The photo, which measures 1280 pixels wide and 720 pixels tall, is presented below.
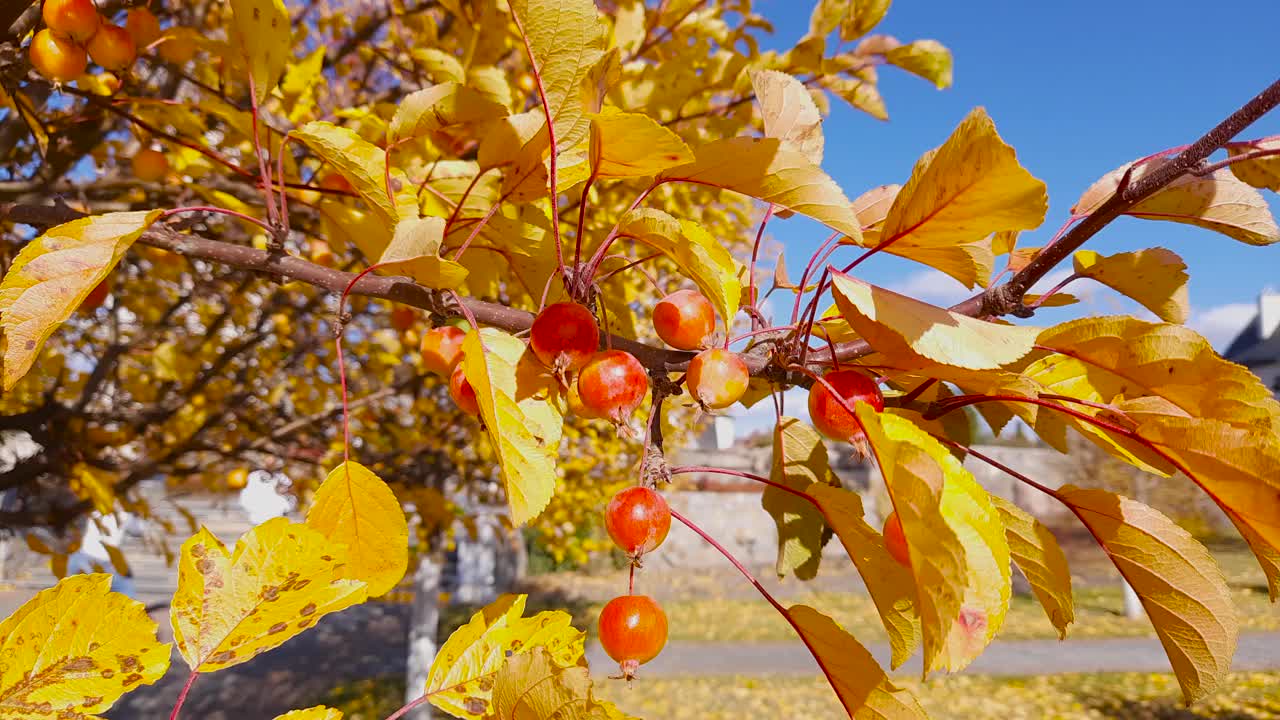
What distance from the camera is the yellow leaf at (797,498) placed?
80 centimetres

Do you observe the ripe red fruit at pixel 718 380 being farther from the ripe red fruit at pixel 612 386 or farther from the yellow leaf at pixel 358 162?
the yellow leaf at pixel 358 162

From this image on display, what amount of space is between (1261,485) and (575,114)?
568 mm

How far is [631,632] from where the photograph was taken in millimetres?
648

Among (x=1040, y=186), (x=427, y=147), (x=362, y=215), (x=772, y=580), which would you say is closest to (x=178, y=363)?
(x=427, y=147)

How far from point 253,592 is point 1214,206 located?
881 millimetres

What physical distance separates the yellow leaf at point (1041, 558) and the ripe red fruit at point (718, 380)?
29cm

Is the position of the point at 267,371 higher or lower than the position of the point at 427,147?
lower

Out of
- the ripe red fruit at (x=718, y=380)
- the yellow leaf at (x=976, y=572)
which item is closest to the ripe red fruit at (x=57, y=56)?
the ripe red fruit at (x=718, y=380)

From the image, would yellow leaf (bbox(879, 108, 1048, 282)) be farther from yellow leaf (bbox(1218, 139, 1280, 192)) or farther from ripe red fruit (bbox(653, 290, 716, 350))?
yellow leaf (bbox(1218, 139, 1280, 192))

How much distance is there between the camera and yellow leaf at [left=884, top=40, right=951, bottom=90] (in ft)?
5.27

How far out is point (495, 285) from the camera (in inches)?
39.4

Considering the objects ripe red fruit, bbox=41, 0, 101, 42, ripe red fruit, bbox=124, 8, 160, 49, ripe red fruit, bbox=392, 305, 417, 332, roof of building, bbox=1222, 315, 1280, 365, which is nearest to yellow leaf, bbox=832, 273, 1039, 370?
ripe red fruit, bbox=41, 0, 101, 42

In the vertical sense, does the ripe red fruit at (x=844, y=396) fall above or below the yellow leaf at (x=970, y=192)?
below

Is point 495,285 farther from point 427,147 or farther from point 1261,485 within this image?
point 1261,485
